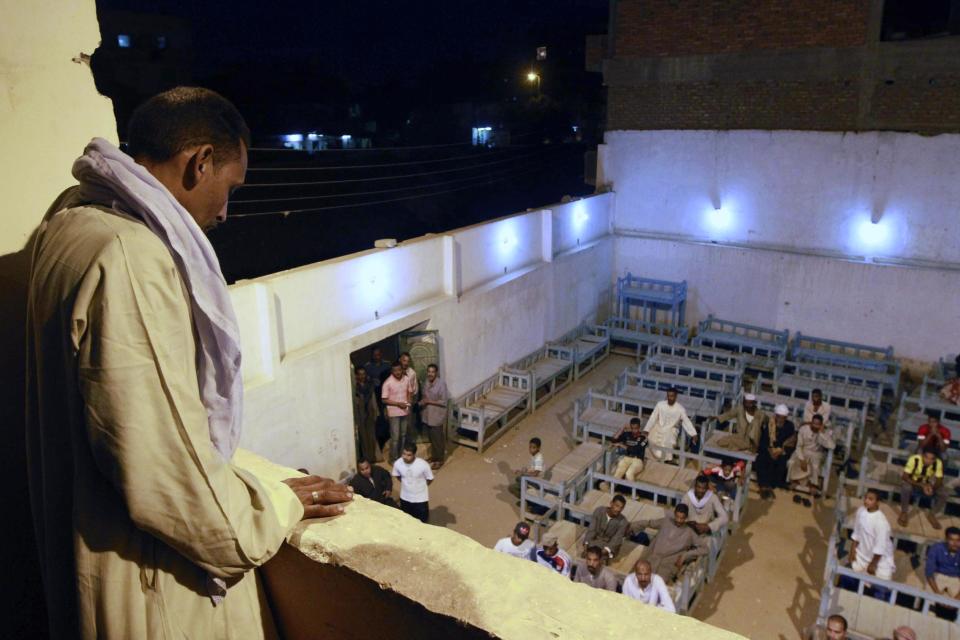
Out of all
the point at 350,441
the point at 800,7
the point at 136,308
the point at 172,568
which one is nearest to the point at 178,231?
A: the point at 136,308

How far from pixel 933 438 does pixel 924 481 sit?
→ 1.11 m

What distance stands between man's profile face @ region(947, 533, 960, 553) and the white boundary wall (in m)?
7.06

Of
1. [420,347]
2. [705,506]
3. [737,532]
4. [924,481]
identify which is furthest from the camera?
[420,347]

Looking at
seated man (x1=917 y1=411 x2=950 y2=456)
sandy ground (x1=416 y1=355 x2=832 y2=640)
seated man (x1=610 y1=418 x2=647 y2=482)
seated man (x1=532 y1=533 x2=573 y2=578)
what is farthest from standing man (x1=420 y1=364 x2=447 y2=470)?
seated man (x1=917 y1=411 x2=950 y2=456)

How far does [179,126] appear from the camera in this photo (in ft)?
4.98

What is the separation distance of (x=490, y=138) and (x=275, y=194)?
436 inches

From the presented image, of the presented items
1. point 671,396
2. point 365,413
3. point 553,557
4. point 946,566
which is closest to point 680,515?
point 553,557

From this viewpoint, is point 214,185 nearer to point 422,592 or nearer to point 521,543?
point 422,592

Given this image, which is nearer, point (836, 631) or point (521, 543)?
point (836, 631)

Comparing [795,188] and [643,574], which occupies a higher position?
[795,188]

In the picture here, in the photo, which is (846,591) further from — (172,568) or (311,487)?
(172,568)

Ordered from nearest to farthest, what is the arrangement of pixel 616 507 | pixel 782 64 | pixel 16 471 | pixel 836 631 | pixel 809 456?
pixel 16 471
pixel 836 631
pixel 616 507
pixel 809 456
pixel 782 64

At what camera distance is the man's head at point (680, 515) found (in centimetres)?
762

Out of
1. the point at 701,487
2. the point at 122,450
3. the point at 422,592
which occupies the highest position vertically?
the point at 122,450
